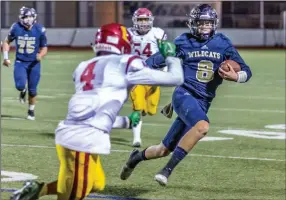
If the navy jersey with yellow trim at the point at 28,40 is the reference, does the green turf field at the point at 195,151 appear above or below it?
below

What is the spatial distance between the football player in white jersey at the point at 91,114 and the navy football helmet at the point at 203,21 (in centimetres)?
211

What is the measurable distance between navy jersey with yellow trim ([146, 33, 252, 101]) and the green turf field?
0.91m

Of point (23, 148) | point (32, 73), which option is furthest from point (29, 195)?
point (32, 73)

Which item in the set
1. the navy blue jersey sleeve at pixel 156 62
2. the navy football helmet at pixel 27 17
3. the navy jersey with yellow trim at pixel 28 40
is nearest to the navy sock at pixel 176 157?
the navy blue jersey sleeve at pixel 156 62

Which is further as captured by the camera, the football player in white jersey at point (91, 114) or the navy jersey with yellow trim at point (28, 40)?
the navy jersey with yellow trim at point (28, 40)

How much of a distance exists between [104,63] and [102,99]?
227 mm

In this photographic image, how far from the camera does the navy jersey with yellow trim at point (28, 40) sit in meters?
13.6

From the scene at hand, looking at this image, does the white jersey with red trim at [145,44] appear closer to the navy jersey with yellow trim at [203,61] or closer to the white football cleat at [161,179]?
the navy jersey with yellow trim at [203,61]

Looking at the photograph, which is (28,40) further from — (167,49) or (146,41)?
(167,49)

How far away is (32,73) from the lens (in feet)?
Answer: 44.4

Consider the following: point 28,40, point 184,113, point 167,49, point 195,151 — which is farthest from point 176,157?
point 28,40

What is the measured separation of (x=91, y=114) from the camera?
584 centimetres

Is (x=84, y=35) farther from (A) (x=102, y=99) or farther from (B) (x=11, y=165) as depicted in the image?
(A) (x=102, y=99)

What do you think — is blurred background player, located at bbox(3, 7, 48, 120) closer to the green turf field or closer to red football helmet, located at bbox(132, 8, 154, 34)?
the green turf field
